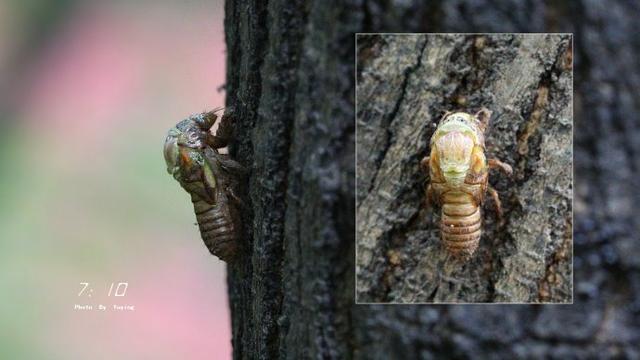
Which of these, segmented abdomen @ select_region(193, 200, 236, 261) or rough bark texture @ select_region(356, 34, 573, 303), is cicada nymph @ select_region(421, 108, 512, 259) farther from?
segmented abdomen @ select_region(193, 200, 236, 261)

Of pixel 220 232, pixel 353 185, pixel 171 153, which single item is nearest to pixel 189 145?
pixel 171 153

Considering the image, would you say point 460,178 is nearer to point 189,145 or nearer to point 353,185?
point 353,185

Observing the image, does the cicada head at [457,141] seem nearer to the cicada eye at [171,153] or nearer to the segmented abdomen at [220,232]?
the segmented abdomen at [220,232]

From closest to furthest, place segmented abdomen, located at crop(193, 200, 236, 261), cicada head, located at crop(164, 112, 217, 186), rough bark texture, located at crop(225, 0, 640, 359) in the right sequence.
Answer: rough bark texture, located at crop(225, 0, 640, 359)
segmented abdomen, located at crop(193, 200, 236, 261)
cicada head, located at crop(164, 112, 217, 186)

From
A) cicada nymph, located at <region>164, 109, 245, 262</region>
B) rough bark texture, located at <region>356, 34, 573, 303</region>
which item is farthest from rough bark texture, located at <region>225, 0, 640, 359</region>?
cicada nymph, located at <region>164, 109, 245, 262</region>

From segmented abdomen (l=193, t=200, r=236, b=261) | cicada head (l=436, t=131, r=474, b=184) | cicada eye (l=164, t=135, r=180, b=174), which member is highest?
cicada eye (l=164, t=135, r=180, b=174)

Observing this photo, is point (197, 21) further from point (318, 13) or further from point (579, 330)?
point (579, 330)

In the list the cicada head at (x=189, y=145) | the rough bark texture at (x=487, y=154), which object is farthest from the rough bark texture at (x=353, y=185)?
the cicada head at (x=189, y=145)

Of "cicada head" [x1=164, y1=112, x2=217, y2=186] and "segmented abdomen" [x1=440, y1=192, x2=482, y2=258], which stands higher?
"cicada head" [x1=164, y1=112, x2=217, y2=186]
